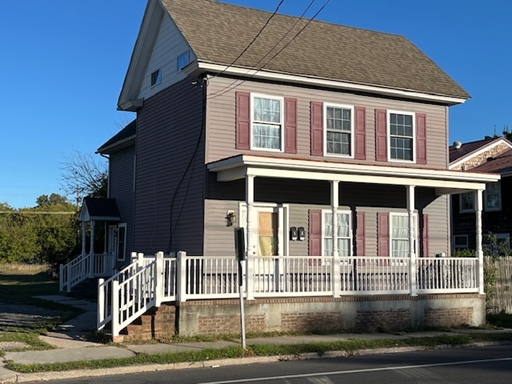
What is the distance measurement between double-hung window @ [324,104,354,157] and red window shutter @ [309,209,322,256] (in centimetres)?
184

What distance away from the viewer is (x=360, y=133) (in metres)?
19.6

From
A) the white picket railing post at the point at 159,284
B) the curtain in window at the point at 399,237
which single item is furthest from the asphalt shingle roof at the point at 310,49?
the white picket railing post at the point at 159,284

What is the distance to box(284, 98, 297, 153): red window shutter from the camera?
18.5m

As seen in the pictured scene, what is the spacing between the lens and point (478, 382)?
1010 cm

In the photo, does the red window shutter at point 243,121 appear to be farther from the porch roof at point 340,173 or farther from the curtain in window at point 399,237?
the curtain in window at point 399,237

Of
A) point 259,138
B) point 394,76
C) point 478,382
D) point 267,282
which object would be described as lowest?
point 478,382

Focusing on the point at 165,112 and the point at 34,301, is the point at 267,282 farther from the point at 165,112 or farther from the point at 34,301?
the point at 34,301

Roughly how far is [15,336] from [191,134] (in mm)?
6990

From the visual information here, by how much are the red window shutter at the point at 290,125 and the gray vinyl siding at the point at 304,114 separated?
142 millimetres

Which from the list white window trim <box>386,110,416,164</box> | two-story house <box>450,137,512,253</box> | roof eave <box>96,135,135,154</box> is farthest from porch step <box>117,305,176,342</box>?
two-story house <box>450,137,512,253</box>

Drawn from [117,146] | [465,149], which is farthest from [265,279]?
[465,149]

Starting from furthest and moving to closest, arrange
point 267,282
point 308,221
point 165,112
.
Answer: point 165,112 → point 308,221 → point 267,282

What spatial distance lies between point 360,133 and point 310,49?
304 centimetres

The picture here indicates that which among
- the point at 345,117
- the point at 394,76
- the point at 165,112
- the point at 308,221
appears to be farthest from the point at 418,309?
the point at 165,112
